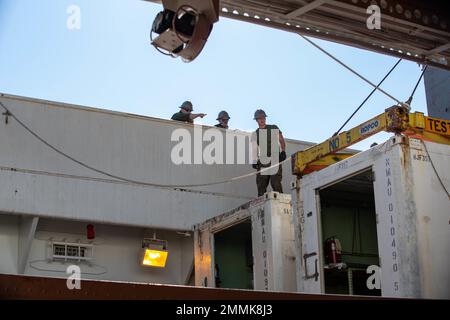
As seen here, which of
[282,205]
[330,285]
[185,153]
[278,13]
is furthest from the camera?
[185,153]

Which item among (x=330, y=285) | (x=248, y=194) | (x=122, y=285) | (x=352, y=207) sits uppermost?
(x=248, y=194)

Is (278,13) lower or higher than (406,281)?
higher

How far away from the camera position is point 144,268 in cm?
1198

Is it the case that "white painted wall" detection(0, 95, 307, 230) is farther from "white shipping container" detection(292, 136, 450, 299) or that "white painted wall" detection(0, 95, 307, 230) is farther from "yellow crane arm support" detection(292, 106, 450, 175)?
"yellow crane arm support" detection(292, 106, 450, 175)

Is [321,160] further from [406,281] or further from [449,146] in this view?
[406,281]

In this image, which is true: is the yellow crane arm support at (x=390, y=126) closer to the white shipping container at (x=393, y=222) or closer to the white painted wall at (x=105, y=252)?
the white shipping container at (x=393, y=222)

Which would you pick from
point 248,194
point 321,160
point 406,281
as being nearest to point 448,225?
point 406,281

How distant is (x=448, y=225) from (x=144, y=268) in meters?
5.39

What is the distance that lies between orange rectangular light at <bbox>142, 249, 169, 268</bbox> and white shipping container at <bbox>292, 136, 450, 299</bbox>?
3224 millimetres

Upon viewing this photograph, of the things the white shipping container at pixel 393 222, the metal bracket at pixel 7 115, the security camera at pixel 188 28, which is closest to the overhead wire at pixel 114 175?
the metal bracket at pixel 7 115

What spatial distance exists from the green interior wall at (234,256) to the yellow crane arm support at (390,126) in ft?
8.57

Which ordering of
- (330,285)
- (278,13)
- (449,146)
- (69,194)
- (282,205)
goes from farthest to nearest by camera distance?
(69,194)
(282,205)
(330,285)
(449,146)
(278,13)

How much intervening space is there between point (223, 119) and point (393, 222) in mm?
6335

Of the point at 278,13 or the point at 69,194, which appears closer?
the point at 278,13
